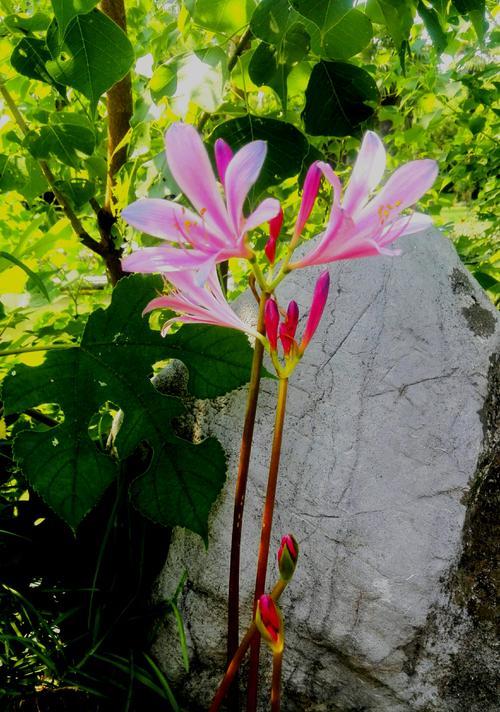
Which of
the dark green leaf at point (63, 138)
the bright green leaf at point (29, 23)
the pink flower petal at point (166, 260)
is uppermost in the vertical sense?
the bright green leaf at point (29, 23)

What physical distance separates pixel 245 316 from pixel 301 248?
203 millimetres

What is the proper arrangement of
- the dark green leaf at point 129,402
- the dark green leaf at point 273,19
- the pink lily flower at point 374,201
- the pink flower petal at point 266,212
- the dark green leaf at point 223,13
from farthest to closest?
1. the dark green leaf at point 129,402
2. the dark green leaf at point 223,13
3. the dark green leaf at point 273,19
4. the pink lily flower at point 374,201
5. the pink flower petal at point 266,212

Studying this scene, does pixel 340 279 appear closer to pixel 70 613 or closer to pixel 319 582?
pixel 319 582

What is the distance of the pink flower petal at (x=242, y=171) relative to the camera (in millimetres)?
730

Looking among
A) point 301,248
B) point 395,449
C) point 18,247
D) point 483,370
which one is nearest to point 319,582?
point 395,449

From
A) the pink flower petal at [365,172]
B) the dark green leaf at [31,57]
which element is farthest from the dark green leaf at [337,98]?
the dark green leaf at [31,57]

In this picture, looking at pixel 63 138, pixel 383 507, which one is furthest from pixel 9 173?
pixel 383 507

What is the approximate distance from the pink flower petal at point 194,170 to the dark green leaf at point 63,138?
73 cm

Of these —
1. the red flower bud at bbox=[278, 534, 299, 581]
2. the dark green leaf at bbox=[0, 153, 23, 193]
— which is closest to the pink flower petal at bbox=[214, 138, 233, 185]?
the red flower bud at bbox=[278, 534, 299, 581]

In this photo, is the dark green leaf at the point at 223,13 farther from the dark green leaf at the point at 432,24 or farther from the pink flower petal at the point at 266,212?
the pink flower petal at the point at 266,212

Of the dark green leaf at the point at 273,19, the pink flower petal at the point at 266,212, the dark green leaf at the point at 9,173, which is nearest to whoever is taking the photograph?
the pink flower petal at the point at 266,212

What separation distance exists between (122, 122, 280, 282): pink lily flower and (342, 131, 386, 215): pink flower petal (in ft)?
0.52

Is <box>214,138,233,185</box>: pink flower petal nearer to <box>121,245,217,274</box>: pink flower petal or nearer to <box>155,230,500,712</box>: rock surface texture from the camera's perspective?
<box>121,245,217,274</box>: pink flower petal

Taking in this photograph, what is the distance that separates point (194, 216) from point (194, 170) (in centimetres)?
6
